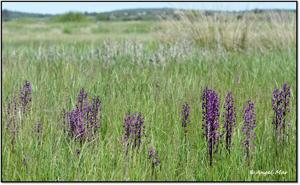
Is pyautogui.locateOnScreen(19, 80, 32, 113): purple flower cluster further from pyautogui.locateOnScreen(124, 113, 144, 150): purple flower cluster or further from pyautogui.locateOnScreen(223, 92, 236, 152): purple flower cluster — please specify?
pyautogui.locateOnScreen(223, 92, 236, 152): purple flower cluster

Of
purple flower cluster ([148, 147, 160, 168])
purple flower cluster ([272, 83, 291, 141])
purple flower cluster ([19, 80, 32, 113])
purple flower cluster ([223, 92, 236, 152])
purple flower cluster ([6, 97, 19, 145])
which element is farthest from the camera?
purple flower cluster ([19, 80, 32, 113])

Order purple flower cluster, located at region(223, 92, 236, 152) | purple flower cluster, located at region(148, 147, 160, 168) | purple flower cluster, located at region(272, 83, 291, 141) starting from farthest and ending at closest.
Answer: purple flower cluster, located at region(272, 83, 291, 141) → purple flower cluster, located at region(223, 92, 236, 152) → purple flower cluster, located at region(148, 147, 160, 168)

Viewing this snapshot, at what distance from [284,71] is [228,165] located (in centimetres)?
306

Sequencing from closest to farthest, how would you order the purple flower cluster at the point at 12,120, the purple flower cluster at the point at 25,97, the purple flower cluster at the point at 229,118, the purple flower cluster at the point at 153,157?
the purple flower cluster at the point at 153,157, the purple flower cluster at the point at 229,118, the purple flower cluster at the point at 12,120, the purple flower cluster at the point at 25,97

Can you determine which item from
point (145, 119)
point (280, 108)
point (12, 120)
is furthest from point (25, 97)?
point (280, 108)

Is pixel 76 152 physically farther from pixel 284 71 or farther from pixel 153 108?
pixel 284 71

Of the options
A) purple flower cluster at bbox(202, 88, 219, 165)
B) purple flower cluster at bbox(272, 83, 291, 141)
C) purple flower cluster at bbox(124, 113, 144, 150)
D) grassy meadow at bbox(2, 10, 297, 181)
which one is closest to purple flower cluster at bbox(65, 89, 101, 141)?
grassy meadow at bbox(2, 10, 297, 181)

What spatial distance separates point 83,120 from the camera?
2.84 meters

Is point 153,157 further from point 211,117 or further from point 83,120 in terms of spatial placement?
point 83,120

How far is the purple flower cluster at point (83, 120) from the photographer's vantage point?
2779 millimetres

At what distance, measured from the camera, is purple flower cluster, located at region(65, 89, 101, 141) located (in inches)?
109

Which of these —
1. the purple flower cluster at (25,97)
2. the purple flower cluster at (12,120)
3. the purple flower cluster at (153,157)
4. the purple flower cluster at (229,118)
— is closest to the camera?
the purple flower cluster at (153,157)

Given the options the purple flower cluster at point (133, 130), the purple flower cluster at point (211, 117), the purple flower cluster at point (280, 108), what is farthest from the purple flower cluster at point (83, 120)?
the purple flower cluster at point (280, 108)

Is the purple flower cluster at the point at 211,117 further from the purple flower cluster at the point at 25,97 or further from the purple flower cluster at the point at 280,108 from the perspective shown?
the purple flower cluster at the point at 25,97
